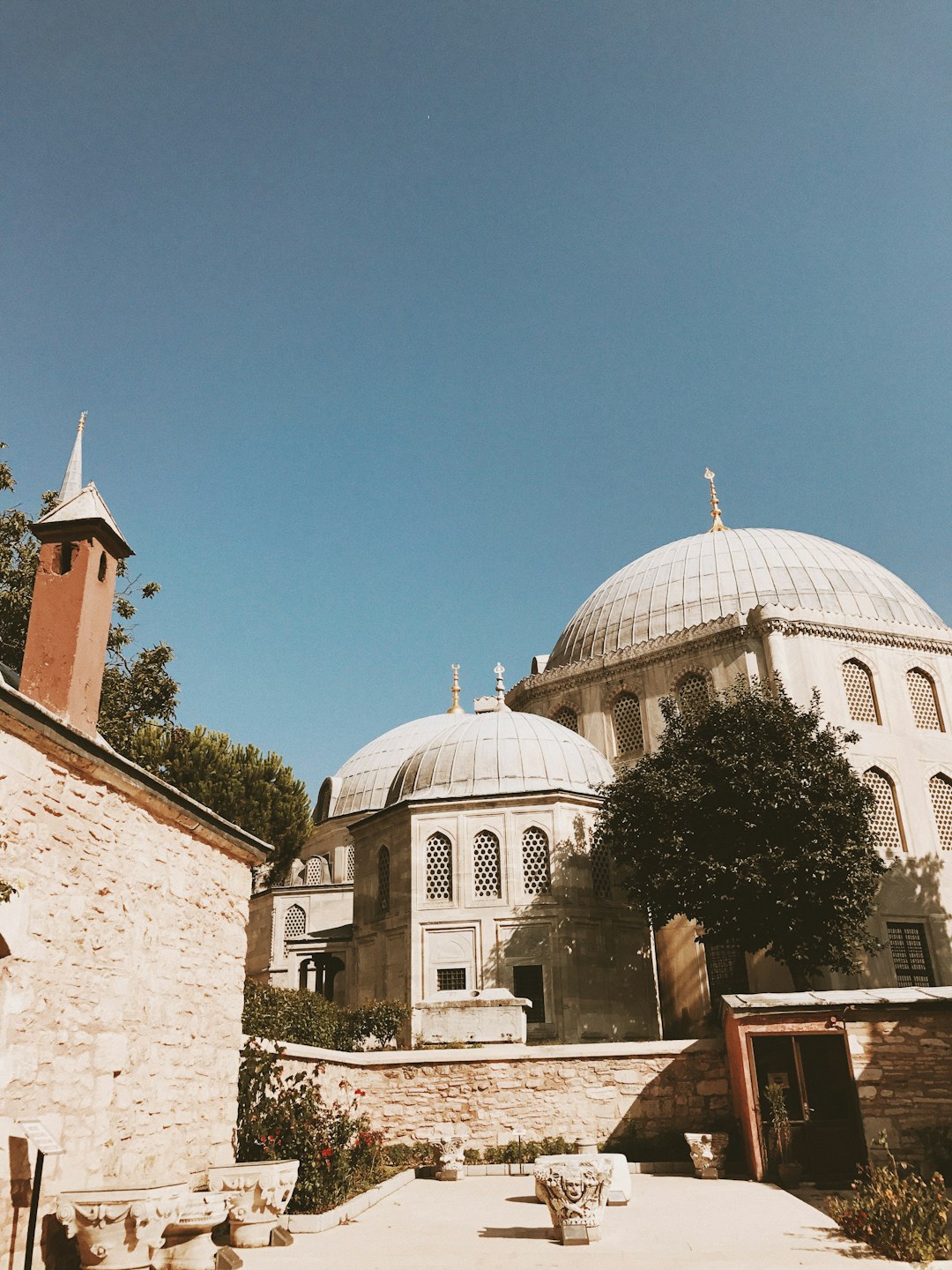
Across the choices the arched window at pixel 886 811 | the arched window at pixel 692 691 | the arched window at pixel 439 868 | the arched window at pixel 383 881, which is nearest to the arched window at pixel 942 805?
the arched window at pixel 886 811

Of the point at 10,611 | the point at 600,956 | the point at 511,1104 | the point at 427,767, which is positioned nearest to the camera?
the point at 511,1104

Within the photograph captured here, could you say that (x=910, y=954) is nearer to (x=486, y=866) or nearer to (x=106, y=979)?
(x=486, y=866)

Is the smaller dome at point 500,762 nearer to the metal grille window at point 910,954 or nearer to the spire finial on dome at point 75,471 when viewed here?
the metal grille window at point 910,954

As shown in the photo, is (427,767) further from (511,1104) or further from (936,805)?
(936,805)

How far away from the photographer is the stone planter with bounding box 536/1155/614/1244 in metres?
8.01

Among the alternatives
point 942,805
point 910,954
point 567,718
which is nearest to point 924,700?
point 942,805

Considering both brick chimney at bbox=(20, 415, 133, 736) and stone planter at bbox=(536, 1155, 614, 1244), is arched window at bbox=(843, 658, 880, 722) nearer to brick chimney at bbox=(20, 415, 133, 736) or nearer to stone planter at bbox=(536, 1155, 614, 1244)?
stone planter at bbox=(536, 1155, 614, 1244)

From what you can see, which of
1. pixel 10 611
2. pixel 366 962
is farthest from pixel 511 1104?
pixel 10 611

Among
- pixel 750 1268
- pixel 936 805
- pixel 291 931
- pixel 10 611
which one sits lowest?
pixel 750 1268

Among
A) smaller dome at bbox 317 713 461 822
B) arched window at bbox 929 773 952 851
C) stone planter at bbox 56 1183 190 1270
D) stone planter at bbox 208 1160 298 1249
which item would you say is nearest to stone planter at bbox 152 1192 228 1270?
stone planter at bbox 56 1183 190 1270

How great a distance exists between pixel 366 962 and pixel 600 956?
5.73 m

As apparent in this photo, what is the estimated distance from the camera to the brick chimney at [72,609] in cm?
877

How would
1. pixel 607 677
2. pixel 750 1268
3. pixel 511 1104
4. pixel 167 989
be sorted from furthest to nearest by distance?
pixel 607 677 < pixel 511 1104 < pixel 167 989 < pixel 750 1268

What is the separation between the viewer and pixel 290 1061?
11.2m
